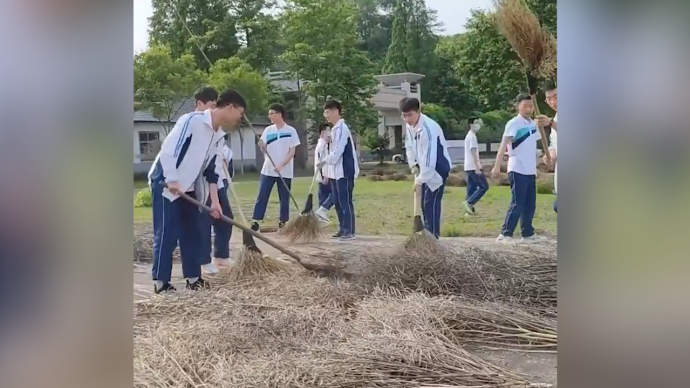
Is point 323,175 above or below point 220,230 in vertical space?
above

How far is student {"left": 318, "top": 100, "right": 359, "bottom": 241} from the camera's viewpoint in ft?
9.88

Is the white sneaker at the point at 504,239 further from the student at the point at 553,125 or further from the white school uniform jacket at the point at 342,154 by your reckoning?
the white school uniform jacket at the point at 342,154

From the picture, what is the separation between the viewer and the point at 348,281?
3.05 m

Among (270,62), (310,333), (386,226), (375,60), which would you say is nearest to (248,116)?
(270,62)

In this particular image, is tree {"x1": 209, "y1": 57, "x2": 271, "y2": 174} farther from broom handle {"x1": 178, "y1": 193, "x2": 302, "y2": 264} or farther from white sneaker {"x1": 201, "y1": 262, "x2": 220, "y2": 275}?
white sneaker {"x1": 201, "y1": 262, "x2": 220, "y2": 275}

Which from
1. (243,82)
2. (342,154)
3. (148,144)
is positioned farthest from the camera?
(342,154)

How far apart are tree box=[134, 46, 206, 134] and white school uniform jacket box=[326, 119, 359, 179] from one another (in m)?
0.70

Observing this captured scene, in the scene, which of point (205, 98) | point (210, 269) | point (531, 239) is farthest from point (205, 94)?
point (531, 239)

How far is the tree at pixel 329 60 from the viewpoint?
2928 millimetres

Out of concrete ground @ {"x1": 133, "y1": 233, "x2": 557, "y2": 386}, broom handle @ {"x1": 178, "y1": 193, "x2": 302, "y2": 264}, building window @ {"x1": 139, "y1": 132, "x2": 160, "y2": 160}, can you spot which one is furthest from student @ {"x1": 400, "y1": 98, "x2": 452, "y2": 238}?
building window @ {"x1": 139, "y1": 132, "x2": 160, "y2": 160}

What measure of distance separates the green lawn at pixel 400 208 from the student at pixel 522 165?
0.04m

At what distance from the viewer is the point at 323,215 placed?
3012mm

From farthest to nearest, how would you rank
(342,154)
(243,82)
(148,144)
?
(342,154) < (243,82) < (148,144)

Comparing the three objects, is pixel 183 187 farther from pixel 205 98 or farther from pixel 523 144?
pixel 523 144
